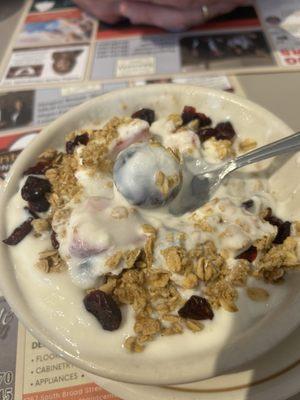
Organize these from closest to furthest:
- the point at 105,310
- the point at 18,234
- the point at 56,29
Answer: the point at 105,310 < the point at 18,234 < the point at 56,29

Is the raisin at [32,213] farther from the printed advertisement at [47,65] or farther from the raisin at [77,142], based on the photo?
the printed advertisement at [47,65]

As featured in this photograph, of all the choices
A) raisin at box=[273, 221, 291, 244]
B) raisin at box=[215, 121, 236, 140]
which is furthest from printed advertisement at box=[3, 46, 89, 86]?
raisin at box=[273, 221, 291, 244]

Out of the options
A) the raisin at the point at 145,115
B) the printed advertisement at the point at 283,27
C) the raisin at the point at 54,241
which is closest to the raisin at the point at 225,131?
the raisin at the point at 145,115

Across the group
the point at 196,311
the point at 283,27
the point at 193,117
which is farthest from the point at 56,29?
the point at 196,311

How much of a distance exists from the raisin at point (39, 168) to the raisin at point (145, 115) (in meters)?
0.19

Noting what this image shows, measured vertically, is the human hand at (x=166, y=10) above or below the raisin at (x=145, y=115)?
above

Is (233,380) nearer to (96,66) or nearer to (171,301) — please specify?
(171,301)

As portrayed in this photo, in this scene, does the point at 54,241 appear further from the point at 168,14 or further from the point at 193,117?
the point at 168,14

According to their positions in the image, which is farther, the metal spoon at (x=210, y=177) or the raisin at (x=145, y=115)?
the raisin at (x=145, y=115)

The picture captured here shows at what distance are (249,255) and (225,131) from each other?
0.26m

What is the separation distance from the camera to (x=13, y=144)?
3.58ft

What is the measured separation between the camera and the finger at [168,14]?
51.0 inches

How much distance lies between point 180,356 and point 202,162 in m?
0.34

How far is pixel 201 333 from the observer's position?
1.86ft
